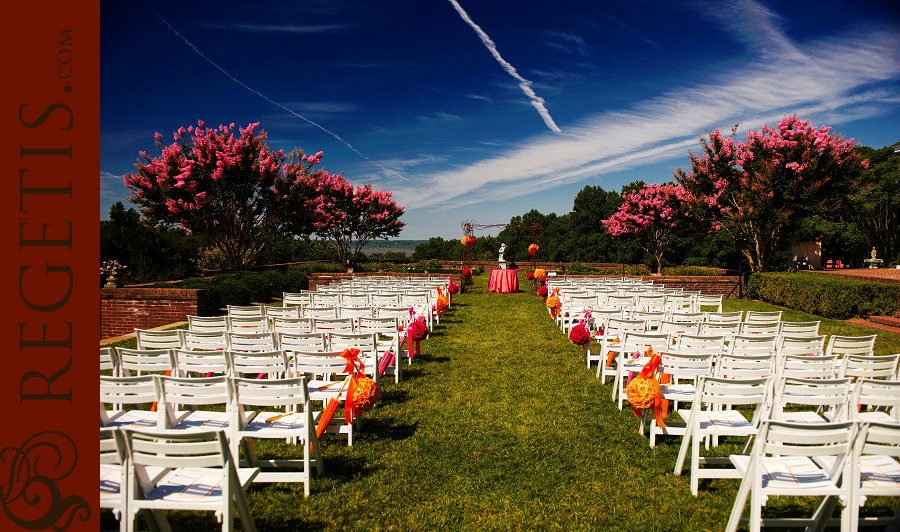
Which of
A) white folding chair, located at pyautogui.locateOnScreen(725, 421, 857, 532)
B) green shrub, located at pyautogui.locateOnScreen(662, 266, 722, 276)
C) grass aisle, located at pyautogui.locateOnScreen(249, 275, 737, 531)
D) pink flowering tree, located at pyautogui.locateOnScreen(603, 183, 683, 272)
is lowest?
grass aisle, located at pyautogui.locateOnScreen(249, 275, 737, 531)

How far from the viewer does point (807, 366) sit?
4.38m

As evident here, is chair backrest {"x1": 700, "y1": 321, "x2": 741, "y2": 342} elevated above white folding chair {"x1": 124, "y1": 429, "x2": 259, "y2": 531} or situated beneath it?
elevated above

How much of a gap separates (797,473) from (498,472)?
7.12 ft

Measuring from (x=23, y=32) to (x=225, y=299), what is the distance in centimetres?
1121

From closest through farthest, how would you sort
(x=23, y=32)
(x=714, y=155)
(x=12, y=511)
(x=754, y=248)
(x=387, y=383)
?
1. (x=12, y=511)
2. (x=23, y=32)
3. (x=387, y=383)
4. (x=714, y=155)
5. (x=754, y=248)

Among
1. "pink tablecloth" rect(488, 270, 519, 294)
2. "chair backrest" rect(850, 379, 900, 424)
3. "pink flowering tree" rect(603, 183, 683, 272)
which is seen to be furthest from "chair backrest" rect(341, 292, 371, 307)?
"pink flowering tree" rect(603, 183, 683, 272)

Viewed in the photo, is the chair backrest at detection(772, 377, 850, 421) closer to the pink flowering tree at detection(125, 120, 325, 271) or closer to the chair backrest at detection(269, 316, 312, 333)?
the chair backrest at detection(269, 316, 312, 333)

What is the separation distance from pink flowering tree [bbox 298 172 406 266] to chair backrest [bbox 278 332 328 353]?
2283 cm

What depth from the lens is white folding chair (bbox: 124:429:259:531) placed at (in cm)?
228

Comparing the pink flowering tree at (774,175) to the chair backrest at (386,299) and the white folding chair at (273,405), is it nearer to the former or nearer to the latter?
the chair backrest at (386,299)

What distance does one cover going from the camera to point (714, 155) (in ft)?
59.9

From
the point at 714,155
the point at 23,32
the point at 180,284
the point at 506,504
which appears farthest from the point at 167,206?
the point at 714,155

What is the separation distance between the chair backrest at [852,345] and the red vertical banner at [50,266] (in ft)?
22.7

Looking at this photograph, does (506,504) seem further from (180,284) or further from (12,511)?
(180,284)
